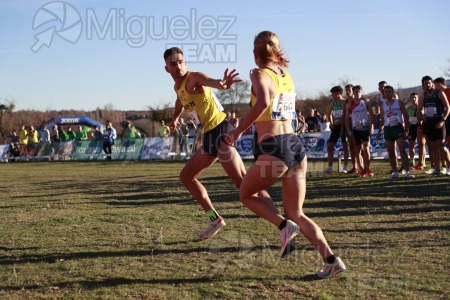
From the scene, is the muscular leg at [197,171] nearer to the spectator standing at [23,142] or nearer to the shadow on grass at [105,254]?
the shadow on grass at [105,254]

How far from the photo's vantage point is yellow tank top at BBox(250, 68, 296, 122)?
15.5 feet

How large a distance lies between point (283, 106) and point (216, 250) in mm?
1800

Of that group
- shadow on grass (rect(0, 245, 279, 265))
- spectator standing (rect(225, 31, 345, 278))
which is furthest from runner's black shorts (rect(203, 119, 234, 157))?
spectator standing (rect(225, 31, 345, 278))

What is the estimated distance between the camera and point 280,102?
4.75m

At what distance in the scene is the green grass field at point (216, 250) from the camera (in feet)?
14.8

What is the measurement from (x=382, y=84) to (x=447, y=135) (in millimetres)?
1987

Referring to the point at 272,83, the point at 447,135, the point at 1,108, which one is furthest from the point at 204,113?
the point at 1,108

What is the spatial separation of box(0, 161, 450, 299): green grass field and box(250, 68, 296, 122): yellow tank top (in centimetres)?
130

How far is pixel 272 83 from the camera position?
465 centimetres

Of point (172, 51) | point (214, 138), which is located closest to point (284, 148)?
point (214, 138)

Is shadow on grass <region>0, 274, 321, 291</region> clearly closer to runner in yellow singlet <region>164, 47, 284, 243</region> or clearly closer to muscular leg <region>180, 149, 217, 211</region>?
runner in yellow singlet <region>164, 47, 284, 243</region>

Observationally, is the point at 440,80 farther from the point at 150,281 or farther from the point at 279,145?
the point at 150,281

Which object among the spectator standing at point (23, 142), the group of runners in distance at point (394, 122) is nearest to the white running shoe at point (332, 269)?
the group of runners in distance at point (394, 122)

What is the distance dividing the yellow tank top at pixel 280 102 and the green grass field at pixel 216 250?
1.30 meters
